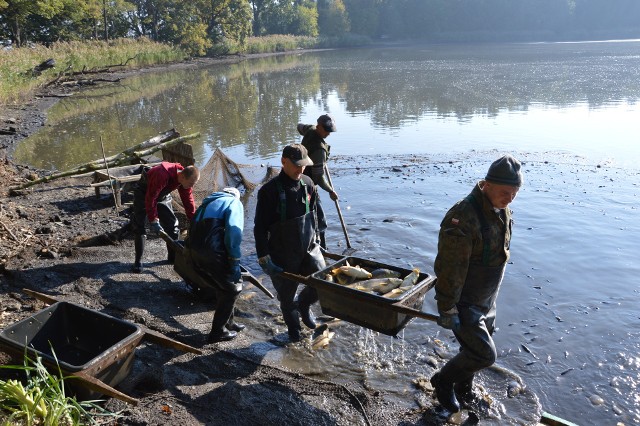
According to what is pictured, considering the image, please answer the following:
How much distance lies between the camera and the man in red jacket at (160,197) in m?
6.47

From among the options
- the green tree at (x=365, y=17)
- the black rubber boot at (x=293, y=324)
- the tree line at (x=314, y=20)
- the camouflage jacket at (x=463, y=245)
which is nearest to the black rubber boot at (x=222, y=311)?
the black rubber boot at (x=293, y=324)

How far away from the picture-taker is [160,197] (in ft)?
22.5

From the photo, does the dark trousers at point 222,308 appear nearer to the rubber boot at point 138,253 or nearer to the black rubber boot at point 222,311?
the black rubber boot at point 222,311

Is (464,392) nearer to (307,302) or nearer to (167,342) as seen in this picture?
(307,302)

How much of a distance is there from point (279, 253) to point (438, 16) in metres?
101

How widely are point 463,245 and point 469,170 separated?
1004 centimetres

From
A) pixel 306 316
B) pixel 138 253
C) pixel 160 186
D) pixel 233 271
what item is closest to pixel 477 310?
pixel 306 316

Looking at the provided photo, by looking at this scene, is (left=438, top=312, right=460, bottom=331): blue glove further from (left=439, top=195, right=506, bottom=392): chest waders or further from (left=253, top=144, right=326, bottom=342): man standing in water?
(left=253, top=144, right=326, bottom=342): man standing in water

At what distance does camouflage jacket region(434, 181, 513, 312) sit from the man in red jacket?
11.5ft

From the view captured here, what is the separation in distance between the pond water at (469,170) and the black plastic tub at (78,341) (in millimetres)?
1665

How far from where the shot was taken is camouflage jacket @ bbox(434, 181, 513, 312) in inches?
147

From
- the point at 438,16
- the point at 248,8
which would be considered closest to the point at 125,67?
the point at 248,8

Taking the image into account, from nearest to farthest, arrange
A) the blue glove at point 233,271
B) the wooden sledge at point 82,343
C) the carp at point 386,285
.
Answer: the wooden sledge at point 82,343 → the carp at point 386,285 → the blue glove at point 233,271

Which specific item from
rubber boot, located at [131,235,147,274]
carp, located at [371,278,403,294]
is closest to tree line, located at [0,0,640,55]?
rubber boot, located at [131,235,147,274]
